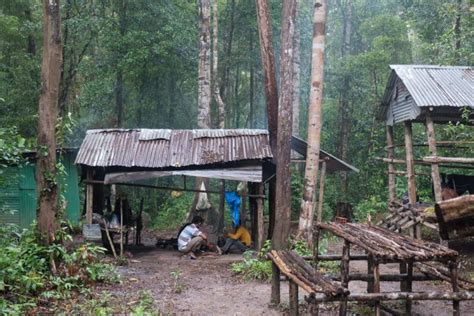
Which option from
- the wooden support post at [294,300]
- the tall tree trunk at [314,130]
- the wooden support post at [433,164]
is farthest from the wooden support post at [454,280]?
the tall tree trunk at [314,130]

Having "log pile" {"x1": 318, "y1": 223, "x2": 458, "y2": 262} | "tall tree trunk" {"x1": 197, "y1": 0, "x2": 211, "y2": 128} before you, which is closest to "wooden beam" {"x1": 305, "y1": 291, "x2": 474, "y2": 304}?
"log pile" {"x1": 318, "y1": 223, "x2": 458, "y2": 262}

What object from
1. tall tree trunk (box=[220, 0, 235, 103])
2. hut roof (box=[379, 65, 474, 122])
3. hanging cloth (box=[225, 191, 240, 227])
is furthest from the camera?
tall tree trunk (box=[220, 0, 235, 103])

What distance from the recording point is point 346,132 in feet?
67.3

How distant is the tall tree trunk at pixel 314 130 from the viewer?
11.1 m

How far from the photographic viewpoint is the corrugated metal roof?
38.8 feet

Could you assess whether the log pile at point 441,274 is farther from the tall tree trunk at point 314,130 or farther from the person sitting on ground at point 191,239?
the person sitting on ground at point 191,239

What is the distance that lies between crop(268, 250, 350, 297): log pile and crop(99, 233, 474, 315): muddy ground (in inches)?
31.3

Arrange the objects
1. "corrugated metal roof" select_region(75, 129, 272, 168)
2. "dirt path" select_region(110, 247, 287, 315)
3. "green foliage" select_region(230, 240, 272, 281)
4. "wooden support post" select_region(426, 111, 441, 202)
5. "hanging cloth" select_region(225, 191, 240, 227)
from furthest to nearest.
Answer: "hanging cloth" select_region(225, 191, 240, 227) < "corrugated metal roof" select_region(75, 129, 272, 168) < "wooden support post" select_region(426, 111, 441, 202) < "green foliage" select_region(230, 240, 272, 281) < "dirt path" select_region(110, 247, 287, 315)

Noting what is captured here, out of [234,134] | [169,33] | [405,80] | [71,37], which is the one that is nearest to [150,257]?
[234,134]

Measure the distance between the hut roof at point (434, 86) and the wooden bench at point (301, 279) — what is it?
5.33 m

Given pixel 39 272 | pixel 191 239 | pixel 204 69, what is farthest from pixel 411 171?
pixel 39 272

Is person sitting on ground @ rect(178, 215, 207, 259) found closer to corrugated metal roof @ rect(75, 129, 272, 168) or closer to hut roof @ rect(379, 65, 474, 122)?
corrugated metal roof @ rect(75, 129, 272, 168)

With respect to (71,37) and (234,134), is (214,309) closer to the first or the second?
(234,134)

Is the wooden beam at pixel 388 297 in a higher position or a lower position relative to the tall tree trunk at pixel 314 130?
lower
